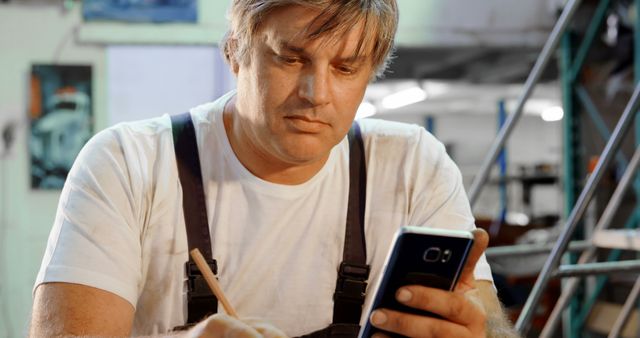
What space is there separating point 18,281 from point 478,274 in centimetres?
493

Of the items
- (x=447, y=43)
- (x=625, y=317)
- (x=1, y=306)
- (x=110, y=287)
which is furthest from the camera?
(x=447, y=43)

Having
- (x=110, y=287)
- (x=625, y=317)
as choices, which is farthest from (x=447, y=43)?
(x=110, y=287)

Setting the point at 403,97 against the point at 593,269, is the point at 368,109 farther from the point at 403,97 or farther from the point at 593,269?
the point at 593,269

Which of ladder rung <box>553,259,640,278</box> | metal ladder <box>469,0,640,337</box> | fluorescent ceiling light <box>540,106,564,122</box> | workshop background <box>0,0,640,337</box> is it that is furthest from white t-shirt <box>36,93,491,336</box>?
fluorescent ceiling light <box>540,106,564,122</box>

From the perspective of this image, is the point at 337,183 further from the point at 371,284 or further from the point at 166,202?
the point at 166,202

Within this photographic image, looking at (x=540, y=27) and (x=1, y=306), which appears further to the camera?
(x=540, y=27)

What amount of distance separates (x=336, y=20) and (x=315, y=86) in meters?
0.14

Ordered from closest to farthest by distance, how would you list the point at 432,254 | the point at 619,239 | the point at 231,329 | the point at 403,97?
the point at 231,329, the point at 432,254, the point at 619,239, the point at 403,97

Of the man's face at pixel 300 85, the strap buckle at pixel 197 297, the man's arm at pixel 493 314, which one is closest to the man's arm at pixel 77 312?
the strap buckle at pixel 197 297

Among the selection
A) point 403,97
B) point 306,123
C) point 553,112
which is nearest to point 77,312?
point 306,123

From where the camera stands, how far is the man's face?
169cm

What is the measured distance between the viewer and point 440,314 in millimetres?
1434

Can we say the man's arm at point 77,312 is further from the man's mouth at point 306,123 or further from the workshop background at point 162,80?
the workshop background at point 162,80

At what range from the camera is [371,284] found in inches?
74.9
